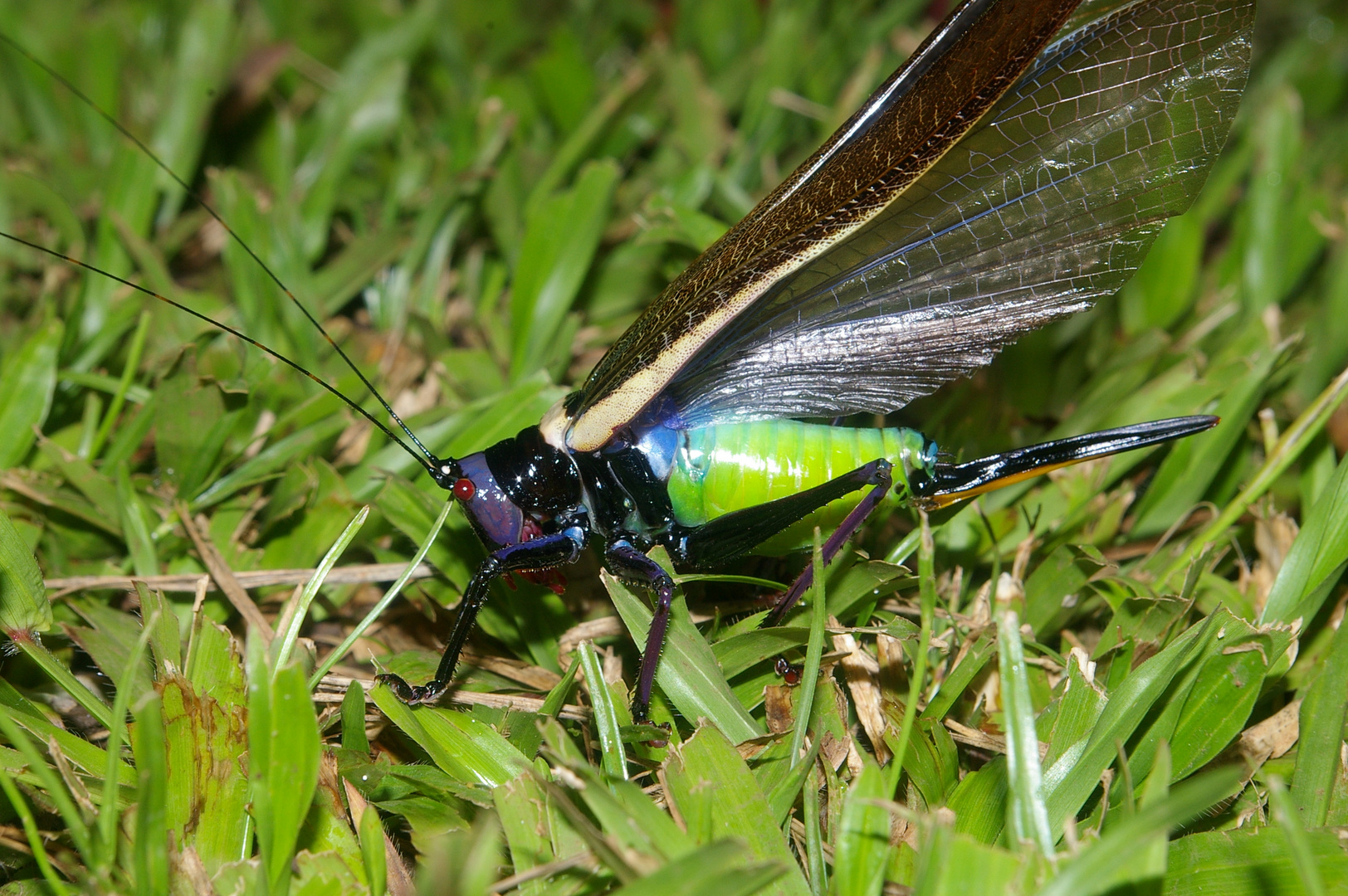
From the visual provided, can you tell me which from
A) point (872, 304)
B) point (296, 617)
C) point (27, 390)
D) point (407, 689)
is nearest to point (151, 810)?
point (296, 617)

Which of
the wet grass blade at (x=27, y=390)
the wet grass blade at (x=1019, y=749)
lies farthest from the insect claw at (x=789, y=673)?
the wet grass blade at (x=27, y=390)

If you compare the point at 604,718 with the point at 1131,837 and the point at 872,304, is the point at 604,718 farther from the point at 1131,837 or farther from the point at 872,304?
the point at 872,304

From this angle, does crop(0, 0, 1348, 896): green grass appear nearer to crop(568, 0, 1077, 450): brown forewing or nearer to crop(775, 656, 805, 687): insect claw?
crop(775, 656, 805, 687): insect claw

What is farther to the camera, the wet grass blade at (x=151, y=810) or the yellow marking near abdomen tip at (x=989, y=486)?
the yellow marking near abdomen tip at (x=989, y=486)

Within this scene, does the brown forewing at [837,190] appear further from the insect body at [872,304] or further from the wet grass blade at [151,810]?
the wet grass blade at [151,810]

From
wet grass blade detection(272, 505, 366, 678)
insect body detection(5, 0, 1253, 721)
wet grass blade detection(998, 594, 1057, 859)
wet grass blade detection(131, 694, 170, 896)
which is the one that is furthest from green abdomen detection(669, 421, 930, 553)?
wet grass blade detection(131, 694, 170, 896)

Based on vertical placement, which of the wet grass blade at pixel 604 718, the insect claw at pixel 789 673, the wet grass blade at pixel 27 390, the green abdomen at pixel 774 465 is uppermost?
the wet grass blade at pixel 27 390

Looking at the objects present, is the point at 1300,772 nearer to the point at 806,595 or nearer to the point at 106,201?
the point at 806,595

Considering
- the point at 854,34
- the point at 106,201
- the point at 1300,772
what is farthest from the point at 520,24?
the point at 1300,772
